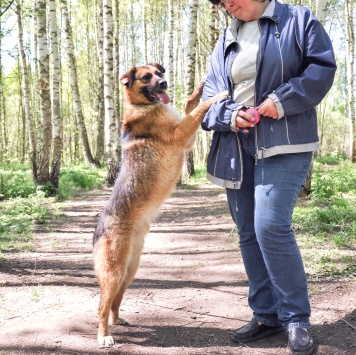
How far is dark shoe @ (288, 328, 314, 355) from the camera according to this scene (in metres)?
2.89

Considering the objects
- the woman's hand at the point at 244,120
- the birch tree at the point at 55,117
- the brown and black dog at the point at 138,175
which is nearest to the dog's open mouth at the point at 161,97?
the brown and black dog at the point at 138,175

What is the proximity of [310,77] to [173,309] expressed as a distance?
260 centimetres

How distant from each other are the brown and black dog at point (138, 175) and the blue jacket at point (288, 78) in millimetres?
427

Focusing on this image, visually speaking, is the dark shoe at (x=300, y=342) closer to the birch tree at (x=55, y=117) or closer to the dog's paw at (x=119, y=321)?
the dog's paw at (x=119, y=321)

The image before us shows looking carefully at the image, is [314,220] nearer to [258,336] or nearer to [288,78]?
[258,336]

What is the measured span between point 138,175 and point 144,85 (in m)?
1.01

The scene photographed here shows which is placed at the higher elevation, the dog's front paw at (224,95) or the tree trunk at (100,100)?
the tree trunk at (100,100)

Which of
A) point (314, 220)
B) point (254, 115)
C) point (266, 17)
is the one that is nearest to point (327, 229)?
point (314, 220)

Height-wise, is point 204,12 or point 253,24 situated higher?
point 204,12

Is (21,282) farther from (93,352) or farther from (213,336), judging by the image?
(213,336)

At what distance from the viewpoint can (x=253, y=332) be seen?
3301 millimetres

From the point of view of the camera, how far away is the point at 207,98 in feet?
11.6

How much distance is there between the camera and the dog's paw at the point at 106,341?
338 centimetres

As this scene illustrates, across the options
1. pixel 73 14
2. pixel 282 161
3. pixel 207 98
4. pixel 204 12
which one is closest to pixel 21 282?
pixel 207 98
